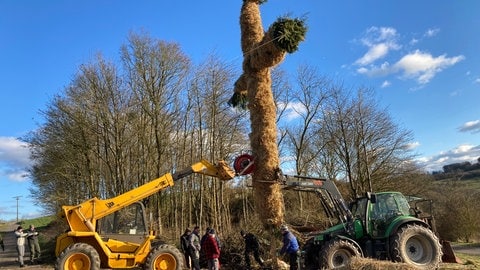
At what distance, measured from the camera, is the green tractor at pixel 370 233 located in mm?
11156

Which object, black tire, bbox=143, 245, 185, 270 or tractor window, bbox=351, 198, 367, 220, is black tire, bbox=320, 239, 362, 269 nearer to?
tractor window, bbox=351, 198, 367, 220

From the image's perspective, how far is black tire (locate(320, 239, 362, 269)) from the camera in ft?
36.5

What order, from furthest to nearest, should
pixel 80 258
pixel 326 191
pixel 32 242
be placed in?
pixel 32 242 → pixel 326 191 → pixel 80 258

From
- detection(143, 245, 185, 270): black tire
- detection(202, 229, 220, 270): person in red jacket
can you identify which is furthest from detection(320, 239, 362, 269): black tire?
detection(143, 245, 185, 270): black tire

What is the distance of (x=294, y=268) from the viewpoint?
462 inches

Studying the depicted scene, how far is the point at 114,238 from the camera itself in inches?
504

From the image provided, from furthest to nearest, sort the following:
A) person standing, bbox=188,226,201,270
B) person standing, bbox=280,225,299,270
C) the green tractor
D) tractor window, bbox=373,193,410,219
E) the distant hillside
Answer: the distant hillside, person standing, bbox=188,226,201,270, tractor window, bbox=373,193,410,219, person standing, bbox=280,225,299,270, the green tractor

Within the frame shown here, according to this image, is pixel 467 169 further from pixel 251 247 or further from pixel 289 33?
pixel 289 33

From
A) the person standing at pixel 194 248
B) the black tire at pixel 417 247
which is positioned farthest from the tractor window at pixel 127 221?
the black tire at pixel 417 247

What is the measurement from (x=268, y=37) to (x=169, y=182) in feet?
17.4

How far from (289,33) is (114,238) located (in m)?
7.79

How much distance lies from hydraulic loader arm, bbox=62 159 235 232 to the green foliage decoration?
403 cm

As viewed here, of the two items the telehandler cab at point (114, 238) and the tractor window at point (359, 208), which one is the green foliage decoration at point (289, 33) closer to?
the telehandler cab at point (114, 238)

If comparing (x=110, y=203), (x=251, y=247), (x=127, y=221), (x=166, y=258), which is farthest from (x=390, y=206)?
(x=110, y=203)
